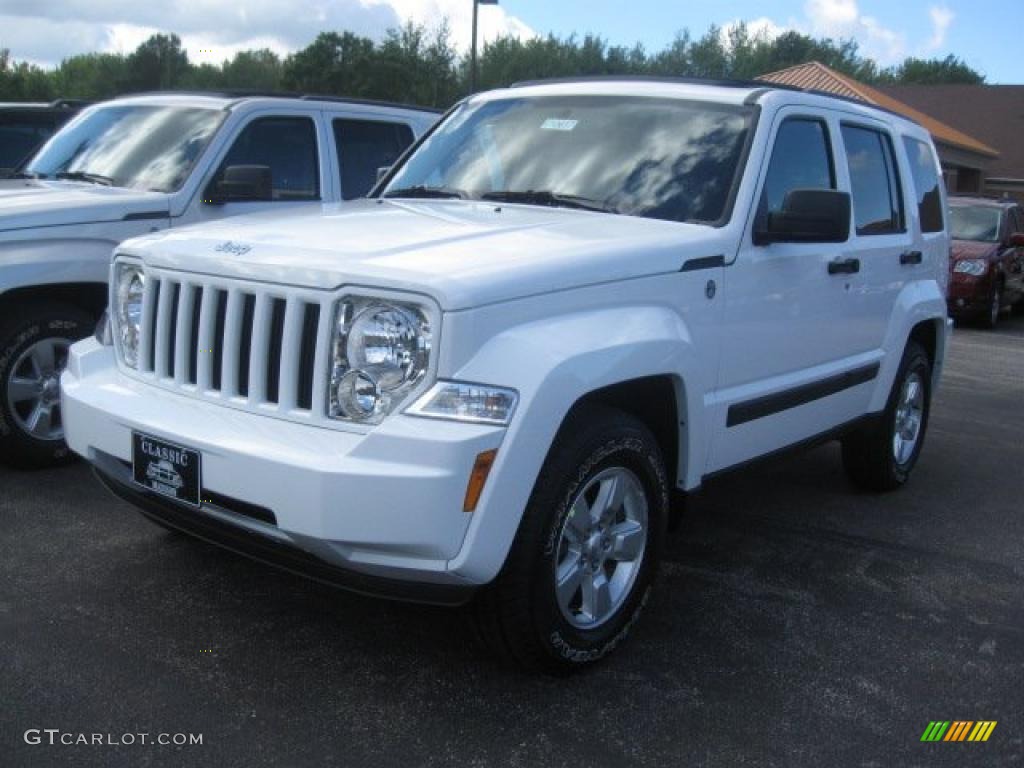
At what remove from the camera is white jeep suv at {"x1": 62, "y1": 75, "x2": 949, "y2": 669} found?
308 centimetres

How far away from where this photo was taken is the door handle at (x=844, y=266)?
15.8ft

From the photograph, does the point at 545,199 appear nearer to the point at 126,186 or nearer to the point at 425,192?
the point at 425,192

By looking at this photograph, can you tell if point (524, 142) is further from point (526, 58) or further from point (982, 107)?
point (526, 58)

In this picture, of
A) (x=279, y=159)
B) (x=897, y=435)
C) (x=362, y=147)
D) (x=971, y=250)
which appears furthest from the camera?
(x=971, y=250)

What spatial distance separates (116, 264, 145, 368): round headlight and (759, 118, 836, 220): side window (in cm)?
233

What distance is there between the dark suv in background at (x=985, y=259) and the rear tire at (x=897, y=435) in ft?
28.5

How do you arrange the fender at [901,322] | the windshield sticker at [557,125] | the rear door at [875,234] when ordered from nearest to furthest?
the windshield sticker at [557,125]
the rear door at [875,234]
the fender at [901,322]

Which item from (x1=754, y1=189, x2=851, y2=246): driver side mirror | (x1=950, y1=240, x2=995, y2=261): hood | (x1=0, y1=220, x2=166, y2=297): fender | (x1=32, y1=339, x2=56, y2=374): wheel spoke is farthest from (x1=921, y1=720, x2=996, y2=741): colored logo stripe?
(x1=950, y1=240, x2=995, y2=261): hood

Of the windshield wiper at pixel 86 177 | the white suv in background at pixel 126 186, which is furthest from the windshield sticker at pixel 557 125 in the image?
the windshield wiper at pixel 86 177

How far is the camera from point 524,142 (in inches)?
187

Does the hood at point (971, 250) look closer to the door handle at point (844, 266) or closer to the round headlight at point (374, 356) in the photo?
the door handle at point (844, 266)

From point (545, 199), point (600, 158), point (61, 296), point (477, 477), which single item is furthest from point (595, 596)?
point (61, 296)

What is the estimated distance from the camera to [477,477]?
3023 mm

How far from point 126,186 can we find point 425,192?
87.3 inches
